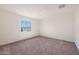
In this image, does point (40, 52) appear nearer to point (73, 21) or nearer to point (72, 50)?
point (72, 50)

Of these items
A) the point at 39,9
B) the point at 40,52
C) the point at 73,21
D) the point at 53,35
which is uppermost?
the point at 39,9

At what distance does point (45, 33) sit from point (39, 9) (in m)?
0.38

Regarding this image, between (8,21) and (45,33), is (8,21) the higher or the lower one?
the higher one

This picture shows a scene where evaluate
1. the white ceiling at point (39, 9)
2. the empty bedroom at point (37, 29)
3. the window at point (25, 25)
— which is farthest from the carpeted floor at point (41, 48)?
the white ceiling at point (39, 9)

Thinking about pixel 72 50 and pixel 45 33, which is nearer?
pixel 72 50

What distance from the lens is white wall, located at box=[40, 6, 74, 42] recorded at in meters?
1.37

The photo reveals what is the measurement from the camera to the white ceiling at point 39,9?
1354 mm

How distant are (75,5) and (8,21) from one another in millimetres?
975

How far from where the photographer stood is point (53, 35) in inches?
57.2

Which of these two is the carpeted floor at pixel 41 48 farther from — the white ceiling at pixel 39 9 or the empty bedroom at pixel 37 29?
the white ceiling at pixel 39 9

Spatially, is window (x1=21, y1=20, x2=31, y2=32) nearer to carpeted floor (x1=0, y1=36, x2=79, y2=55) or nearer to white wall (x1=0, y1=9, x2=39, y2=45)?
white wall (x1=0, y1=9, x2=39, y2=45)

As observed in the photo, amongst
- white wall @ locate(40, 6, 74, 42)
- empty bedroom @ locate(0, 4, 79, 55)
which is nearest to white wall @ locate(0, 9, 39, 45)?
empty bedroom @ locate(0, 4, 79, 55)

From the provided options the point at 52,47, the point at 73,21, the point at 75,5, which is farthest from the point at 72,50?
the point at 75,5

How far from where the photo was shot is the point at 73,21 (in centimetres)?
136
